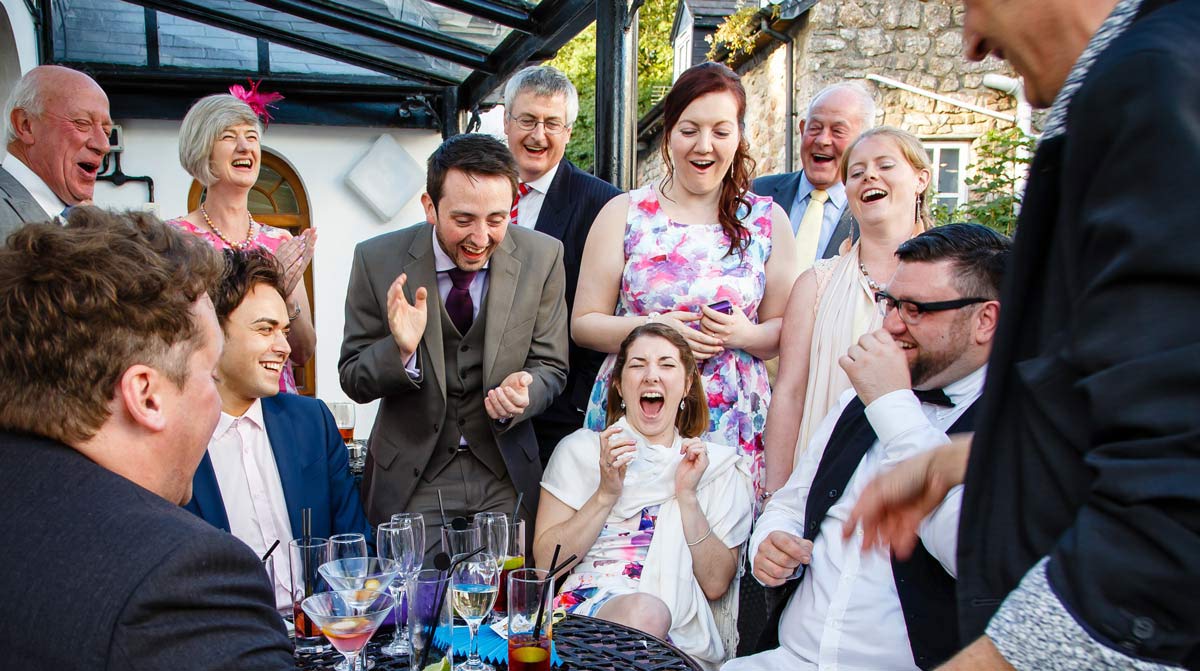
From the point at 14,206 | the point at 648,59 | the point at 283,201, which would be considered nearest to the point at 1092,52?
the point at 14,206

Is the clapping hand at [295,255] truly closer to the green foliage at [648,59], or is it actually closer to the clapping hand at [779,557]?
the clapping hand at [779,557]

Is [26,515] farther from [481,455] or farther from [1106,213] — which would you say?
[481,455]

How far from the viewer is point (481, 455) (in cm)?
317

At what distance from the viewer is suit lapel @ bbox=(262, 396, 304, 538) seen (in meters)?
2.79

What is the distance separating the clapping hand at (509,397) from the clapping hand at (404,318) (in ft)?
1.03

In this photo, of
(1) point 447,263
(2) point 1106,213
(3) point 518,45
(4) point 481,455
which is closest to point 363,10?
(3) point 518,45

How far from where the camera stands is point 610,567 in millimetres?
2971

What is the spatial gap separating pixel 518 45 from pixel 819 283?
11.9ft

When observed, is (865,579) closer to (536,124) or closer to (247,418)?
(247,418)

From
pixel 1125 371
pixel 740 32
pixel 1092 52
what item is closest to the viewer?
pixel 1125 371

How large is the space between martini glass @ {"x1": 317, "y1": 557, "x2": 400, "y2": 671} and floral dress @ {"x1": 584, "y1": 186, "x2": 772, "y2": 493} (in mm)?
1447

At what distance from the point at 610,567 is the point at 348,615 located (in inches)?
50.4

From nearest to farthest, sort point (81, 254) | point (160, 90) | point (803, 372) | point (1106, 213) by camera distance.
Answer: point (1106, 213)
point (81, 254)
point (803, 372)
point (160, 90)

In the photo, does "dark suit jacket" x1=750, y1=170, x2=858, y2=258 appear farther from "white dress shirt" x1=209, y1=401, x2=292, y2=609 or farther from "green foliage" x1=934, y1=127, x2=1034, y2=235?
"green foliage" x1=934, y1=127, x2=1034, y2=235
